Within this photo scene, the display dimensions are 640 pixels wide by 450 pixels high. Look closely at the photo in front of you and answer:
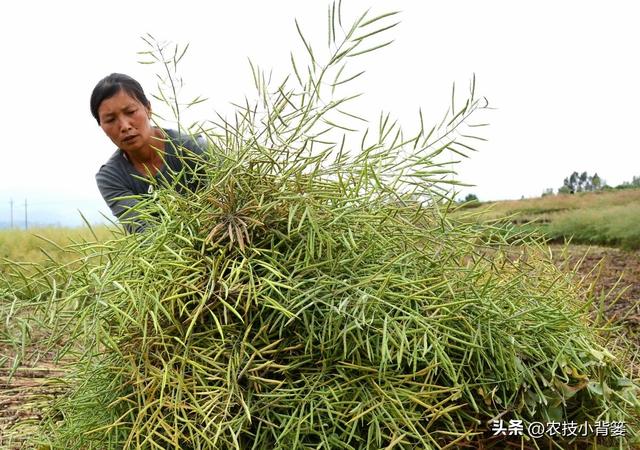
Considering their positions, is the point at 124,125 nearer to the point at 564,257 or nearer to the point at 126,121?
the point at 126,121

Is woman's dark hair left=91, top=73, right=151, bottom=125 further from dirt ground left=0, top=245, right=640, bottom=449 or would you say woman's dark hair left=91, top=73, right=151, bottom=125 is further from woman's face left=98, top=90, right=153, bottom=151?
dirt ground left=0, top=245, right=640, bottom=449

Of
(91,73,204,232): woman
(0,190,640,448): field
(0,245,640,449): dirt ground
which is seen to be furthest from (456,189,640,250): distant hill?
(91,73,204,232): woman

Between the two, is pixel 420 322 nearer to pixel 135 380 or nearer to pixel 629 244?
pixel 135 380

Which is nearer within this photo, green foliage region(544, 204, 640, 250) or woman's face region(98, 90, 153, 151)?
woman's face region(98, 90, 153, 151)

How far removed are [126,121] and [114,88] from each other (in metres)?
0.12

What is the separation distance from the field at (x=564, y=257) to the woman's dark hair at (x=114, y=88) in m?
0.37

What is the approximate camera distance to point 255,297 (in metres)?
0.73

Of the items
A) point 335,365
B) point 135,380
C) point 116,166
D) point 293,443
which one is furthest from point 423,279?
point 116,166

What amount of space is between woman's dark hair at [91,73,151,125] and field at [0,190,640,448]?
0.37 meters

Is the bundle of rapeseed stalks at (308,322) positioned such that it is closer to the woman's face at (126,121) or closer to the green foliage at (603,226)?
the woman's face at (126,121)

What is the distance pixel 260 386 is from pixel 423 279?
275 millimetres

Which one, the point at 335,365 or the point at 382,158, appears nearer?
the point at 335,365

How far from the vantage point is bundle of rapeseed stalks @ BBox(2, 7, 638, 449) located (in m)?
0.75

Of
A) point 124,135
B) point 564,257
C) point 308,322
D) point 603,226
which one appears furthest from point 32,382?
point 603,226
